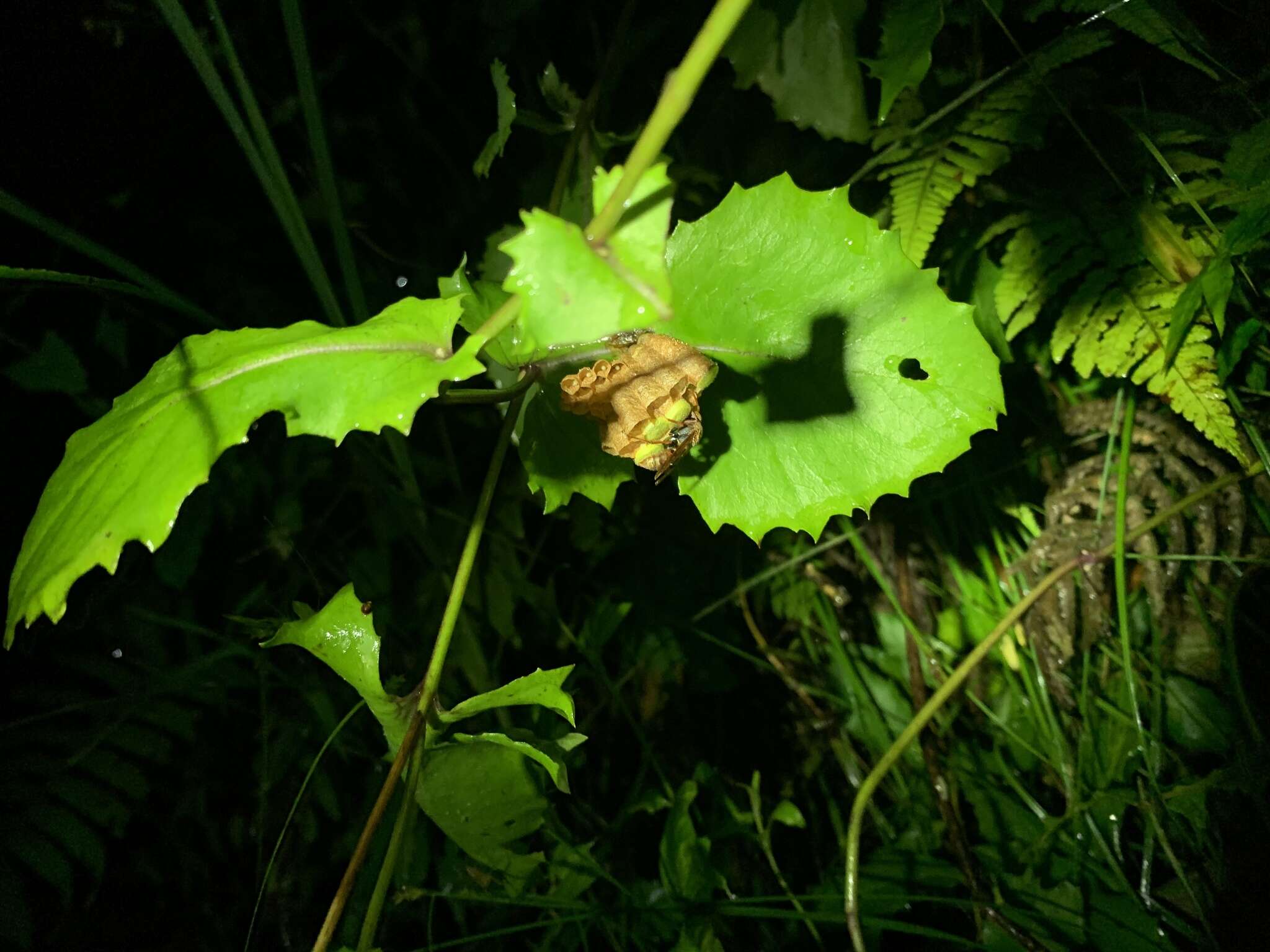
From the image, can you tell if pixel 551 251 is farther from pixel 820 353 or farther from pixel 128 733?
pixel 128 733

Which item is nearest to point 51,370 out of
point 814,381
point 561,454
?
point 561,454

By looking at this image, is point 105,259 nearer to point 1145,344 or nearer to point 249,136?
point 249,136

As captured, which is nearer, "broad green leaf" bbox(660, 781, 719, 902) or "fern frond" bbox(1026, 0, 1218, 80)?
"fern frond" bbox(1026, 0, 1218, 80)

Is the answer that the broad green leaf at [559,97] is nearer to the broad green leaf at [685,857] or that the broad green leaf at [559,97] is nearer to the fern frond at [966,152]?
the fern frond at [966,152]

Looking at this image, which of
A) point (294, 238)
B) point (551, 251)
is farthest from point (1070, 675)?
point (294, 238)

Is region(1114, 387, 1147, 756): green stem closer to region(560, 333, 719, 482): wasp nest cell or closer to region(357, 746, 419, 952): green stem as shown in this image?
region(560, 333, 719, 482): wasp nest cell


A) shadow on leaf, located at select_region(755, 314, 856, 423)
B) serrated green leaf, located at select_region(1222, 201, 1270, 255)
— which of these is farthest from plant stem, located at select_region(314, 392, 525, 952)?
serrated green leaf, located at select_region(1222, 201, 1270, 255)
